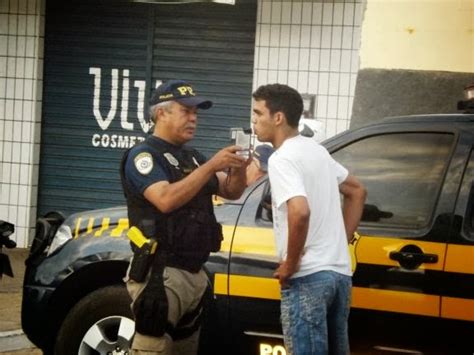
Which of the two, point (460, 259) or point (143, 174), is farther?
point (460, 259)

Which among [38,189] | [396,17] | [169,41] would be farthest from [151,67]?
[396,17]

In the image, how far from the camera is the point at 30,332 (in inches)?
214

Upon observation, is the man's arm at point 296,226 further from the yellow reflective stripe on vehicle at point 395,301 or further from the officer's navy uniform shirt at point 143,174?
the yellow reflective stripe on vehicle at point 395,301

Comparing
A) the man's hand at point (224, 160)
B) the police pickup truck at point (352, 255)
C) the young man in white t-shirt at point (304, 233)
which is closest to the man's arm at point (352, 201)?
Answer: the young man in white t-shirt at point (304, 233)

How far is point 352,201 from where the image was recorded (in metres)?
4.46

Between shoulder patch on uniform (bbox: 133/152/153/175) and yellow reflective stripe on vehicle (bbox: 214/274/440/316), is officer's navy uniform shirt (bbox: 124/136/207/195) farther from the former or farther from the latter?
yellow reflective stripe on vehicle (bbox: 214/274/440/316)

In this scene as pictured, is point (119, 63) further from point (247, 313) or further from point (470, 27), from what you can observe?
point (247, 313)

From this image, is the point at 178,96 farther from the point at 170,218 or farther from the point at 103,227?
the point at 103,227

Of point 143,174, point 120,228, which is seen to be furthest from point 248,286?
point 143,174

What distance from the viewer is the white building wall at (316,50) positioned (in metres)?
9.92

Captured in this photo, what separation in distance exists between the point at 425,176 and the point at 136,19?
6.35 metres

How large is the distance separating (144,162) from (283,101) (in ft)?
2.32

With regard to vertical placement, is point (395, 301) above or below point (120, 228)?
below

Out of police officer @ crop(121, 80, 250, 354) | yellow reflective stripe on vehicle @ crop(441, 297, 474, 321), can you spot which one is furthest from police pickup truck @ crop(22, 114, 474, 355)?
police officer @ crop(121, 80, 250, 354)
